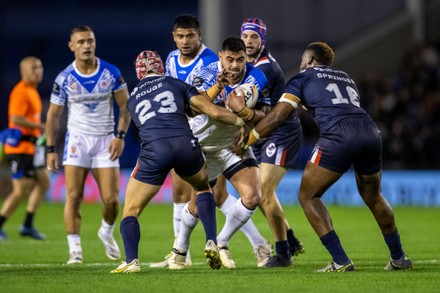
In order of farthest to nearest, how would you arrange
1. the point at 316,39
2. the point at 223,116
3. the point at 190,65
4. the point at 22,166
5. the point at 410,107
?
the point at 316,39
the point at 410,107
the point at 22,166
the point at 190,65
the point at 223,116

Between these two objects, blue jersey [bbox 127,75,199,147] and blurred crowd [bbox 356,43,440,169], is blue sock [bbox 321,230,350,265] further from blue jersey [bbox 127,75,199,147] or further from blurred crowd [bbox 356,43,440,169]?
blurred crowd [bbox 356,43,440,169]

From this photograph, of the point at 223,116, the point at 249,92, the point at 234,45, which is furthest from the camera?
the point at 249,92

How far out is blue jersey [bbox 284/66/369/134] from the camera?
9.47 meters

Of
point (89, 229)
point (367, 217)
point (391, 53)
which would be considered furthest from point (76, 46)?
point (391, 53)

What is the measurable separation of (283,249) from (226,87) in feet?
6.07

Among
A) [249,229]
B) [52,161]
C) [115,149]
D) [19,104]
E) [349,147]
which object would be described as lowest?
[249,229]

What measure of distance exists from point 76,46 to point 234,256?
311 cm

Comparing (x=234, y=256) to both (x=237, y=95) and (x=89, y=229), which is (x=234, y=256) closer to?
(x=237, y=95)

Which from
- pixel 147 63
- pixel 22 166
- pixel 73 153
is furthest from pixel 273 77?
pixel 22 166

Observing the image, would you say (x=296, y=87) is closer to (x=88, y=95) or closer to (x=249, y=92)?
(x=249, y=92)

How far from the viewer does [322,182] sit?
9.41 meters

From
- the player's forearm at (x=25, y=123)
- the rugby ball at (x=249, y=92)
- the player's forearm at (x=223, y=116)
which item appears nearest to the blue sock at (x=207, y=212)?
the player's forearm at (x=223, y=116)

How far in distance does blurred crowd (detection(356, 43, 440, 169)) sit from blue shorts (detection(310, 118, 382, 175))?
42.8 feet

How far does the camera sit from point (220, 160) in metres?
10.3
